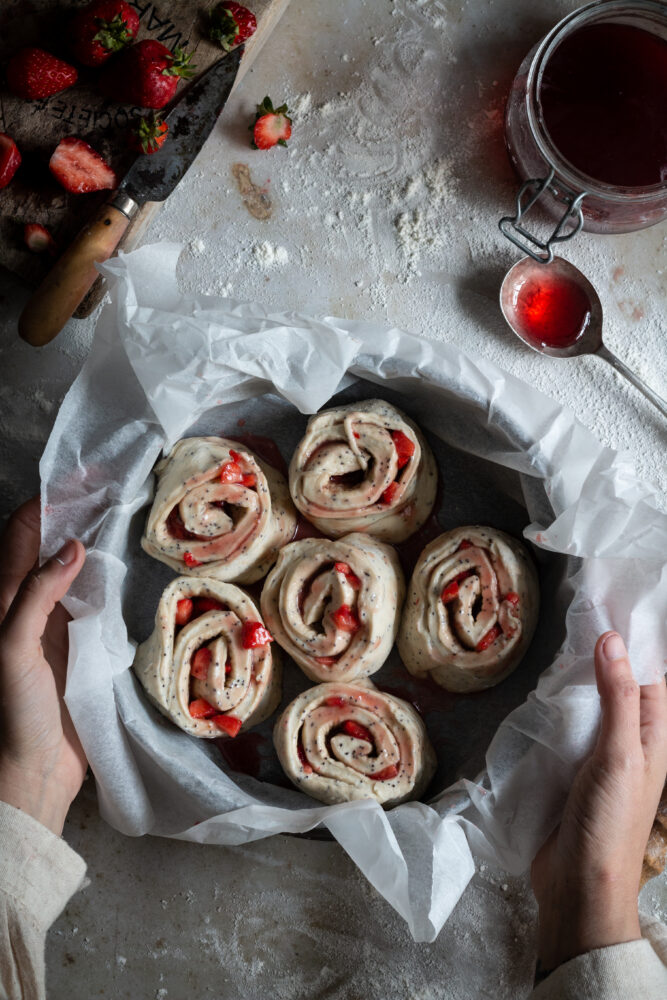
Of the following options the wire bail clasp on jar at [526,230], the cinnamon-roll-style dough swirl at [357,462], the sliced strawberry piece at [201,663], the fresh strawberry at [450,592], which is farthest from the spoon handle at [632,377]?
the sliced strawberry piece at [201,663]

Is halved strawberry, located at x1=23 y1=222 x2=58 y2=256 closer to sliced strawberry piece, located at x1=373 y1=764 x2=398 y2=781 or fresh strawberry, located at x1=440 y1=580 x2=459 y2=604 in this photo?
fresh strawberry, located at x1=440 y1=580 x2=459 y2=604

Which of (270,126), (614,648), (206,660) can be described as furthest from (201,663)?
(270,126)

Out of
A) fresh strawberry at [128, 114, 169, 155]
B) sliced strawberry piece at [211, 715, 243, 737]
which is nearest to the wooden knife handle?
fresh strawberry at [128, 114, 169, 155]

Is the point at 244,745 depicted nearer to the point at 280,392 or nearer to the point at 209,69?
the point at 280,392

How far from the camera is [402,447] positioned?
1.77 meters

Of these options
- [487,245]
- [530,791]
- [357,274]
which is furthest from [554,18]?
[530,791]

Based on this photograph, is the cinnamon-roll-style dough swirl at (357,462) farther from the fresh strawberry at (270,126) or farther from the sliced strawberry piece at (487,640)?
the fresh strawberry at (270,126)

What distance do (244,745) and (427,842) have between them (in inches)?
19.1

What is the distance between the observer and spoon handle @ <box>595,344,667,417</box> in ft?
6.37

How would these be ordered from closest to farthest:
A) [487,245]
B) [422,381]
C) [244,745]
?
[422,381] < [244,745] < [487,245]

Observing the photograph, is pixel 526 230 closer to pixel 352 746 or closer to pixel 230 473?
pixel 230 473

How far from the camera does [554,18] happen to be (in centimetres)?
206

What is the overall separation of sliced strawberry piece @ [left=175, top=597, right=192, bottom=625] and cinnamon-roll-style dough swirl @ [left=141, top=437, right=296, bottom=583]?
6cm

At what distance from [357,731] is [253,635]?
28 centimetres
